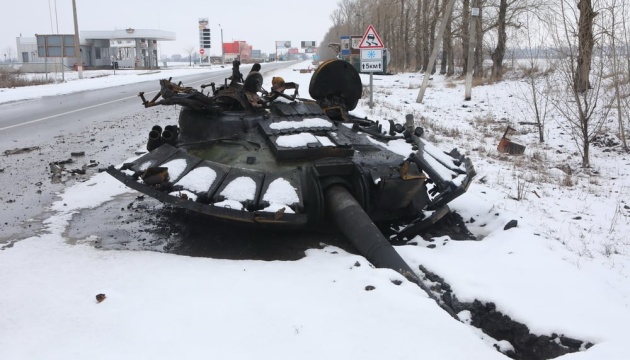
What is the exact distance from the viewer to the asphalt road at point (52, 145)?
19.9ft

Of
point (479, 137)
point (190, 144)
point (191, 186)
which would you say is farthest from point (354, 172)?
point (479, 137)

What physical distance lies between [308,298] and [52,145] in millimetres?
7887

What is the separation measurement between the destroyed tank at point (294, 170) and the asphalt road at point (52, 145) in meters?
1.05

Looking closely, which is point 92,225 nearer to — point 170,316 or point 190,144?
point 190,144

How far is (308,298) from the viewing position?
12.2ft

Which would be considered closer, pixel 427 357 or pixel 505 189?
pixel 427 357

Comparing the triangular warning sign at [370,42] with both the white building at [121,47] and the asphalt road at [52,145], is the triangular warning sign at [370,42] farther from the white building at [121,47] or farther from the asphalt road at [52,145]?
the white building at [121,47]

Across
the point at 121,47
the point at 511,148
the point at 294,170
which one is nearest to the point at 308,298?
the point at 294,170

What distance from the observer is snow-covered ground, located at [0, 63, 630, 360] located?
312 cm

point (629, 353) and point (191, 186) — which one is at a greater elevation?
point (191, 186)

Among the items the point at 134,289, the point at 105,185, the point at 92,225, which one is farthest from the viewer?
the point at 105,185

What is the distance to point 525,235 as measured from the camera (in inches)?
202

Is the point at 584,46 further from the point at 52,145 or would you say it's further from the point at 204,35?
the point at 204,35

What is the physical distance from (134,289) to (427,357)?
2086mm
